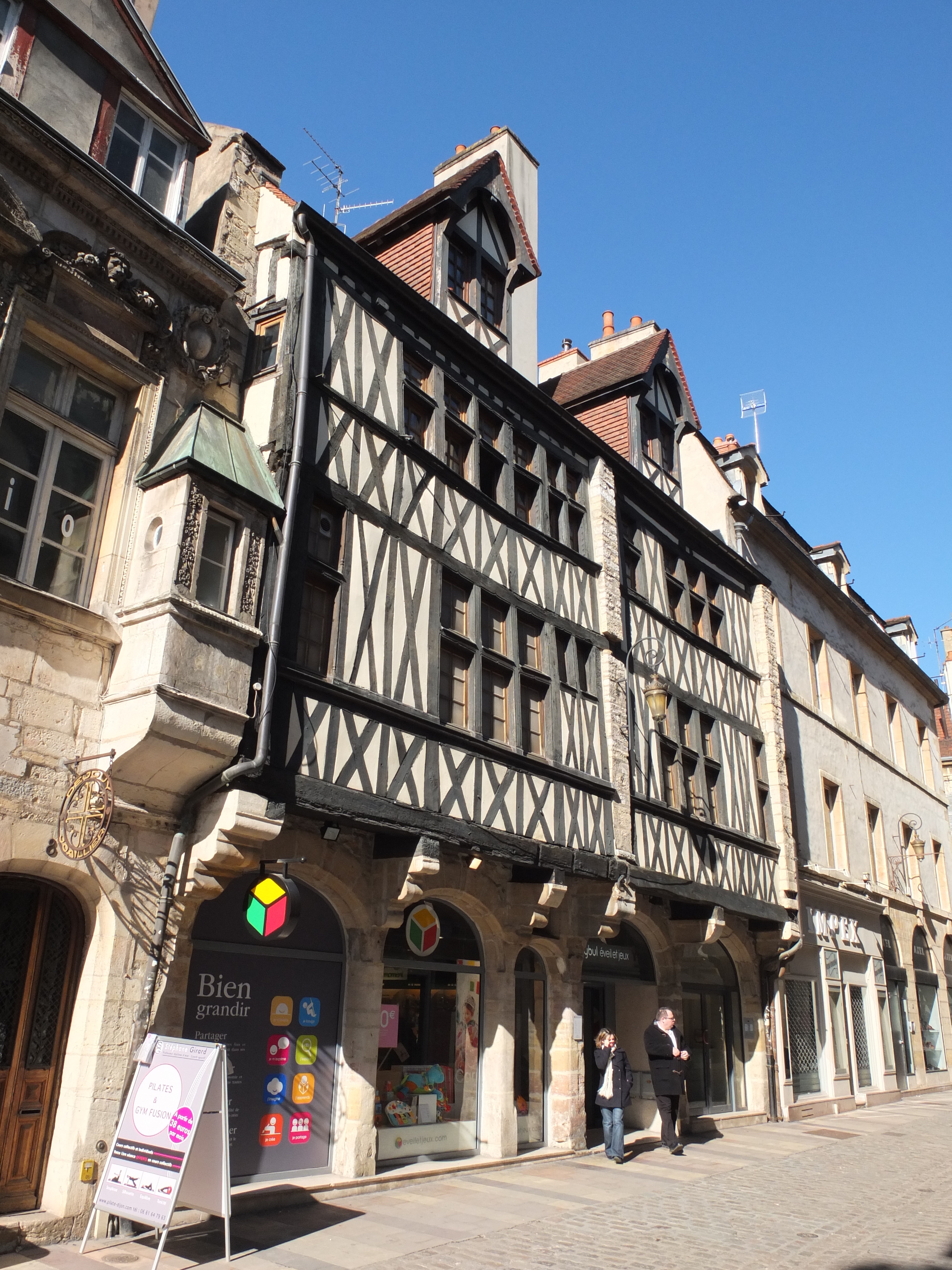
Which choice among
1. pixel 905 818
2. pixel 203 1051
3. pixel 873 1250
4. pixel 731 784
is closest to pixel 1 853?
pixel 203 1051

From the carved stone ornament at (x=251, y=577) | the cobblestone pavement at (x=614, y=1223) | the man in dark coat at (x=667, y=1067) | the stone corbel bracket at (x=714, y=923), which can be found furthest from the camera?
the stone corbel bracket at (x=714, y=923)

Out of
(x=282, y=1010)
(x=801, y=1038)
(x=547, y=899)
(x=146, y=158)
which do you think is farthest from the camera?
(x=801, y=1038)

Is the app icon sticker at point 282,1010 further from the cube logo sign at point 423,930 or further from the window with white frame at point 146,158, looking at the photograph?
the window with white frame at point 146,158

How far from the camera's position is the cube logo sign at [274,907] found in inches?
271

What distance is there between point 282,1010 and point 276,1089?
0.56m

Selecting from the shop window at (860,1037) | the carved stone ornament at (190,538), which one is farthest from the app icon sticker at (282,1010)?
the shop window at (860,1037)

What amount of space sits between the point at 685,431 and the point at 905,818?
35.7 feet

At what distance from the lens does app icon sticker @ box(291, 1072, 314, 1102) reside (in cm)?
761

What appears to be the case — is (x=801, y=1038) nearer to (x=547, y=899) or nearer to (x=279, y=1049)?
(x=547, y=899)

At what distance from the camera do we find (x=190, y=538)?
693cm

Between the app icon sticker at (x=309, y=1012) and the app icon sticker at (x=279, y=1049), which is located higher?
the app icon sticker at (x=309, y=1012)

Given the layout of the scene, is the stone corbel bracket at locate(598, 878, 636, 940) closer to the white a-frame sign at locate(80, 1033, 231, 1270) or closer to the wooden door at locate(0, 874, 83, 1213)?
the white a-frame sign at locate(80, 1033, 231, 1270)

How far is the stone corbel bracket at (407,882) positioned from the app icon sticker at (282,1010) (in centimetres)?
98

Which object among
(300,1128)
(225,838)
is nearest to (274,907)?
(225,838)
